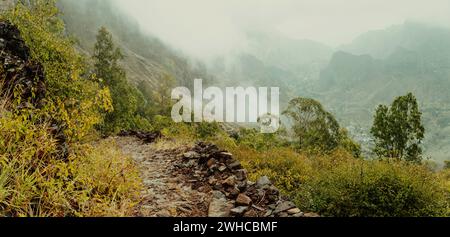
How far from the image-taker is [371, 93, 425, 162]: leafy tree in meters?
28.6

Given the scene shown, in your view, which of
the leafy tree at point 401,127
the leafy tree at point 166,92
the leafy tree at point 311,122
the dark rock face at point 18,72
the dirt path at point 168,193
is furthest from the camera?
the leafy tree at point 166,92

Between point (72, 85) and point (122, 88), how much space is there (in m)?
19.8

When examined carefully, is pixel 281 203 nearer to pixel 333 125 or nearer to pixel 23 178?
pixel 23 178

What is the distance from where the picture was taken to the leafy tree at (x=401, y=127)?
28562 millimetres

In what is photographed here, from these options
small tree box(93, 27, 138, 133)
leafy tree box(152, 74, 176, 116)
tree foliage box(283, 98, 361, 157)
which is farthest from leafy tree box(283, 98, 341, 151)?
small tree box(93, 27, 138, 133)

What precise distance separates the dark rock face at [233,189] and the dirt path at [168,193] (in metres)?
0.27

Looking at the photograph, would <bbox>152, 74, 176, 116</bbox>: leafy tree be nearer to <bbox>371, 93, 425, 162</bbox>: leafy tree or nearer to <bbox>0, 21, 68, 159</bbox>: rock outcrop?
<bbox>371, 93, 425, 162</bbox>: leafy tree

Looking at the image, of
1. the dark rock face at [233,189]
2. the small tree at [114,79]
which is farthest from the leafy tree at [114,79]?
the dark rock face at [233,189]

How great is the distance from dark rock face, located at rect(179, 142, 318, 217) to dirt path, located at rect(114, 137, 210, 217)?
27cm

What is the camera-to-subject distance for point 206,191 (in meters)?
7.63

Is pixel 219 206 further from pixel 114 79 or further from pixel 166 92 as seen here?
pixel 166 92

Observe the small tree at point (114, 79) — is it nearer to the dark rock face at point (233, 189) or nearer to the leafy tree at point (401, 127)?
the leafy tree at point (401, 127)

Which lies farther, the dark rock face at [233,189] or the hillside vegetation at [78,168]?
the dark rock face at [233,189]
